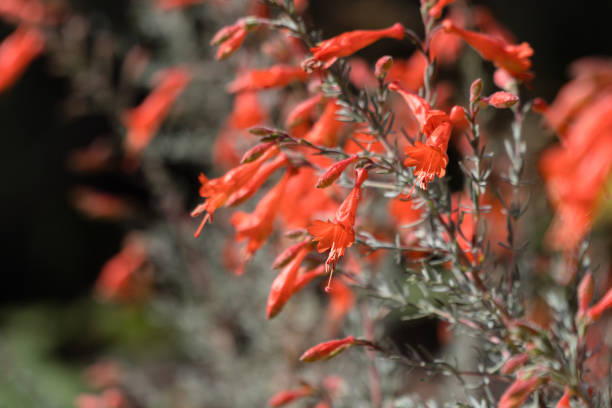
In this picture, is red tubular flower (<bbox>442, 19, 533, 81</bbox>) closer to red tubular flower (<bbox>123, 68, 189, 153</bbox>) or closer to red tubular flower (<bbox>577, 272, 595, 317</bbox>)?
red tubular flower (<bbox>577, 272, 595, 317</bbox>)

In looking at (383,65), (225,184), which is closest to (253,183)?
(225,184)

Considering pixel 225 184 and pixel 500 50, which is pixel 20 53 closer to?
pixel 225 184

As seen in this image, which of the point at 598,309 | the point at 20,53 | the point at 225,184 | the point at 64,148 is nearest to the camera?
the point at 598,309

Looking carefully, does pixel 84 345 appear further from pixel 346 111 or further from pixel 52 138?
pixel 346 111

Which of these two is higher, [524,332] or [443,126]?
[443,126]

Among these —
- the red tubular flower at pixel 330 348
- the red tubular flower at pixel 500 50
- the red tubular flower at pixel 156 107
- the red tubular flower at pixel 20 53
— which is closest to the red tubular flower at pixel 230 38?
the red tubular flower at pixel 500 50

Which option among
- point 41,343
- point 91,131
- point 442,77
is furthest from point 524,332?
point 91,131
